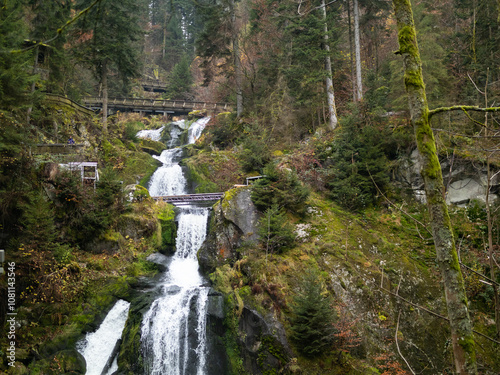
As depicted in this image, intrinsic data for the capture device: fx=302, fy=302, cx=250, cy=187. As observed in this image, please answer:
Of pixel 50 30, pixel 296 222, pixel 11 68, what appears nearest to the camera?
pixel 11 68

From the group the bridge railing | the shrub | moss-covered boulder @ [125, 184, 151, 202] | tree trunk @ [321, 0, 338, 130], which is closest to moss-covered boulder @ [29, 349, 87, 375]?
the shrub

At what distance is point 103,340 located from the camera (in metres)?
9.65

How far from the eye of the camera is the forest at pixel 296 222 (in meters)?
8.00

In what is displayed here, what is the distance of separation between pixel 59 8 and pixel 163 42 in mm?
34407

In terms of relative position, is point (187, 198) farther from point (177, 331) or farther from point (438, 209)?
point (438, 209)

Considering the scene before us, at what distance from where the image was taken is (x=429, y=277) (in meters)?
9.85

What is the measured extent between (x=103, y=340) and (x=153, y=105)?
2699 cm

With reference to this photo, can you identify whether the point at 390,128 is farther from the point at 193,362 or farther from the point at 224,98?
the point at 224,98

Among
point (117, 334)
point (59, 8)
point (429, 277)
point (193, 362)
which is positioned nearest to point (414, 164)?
point (429, 277)

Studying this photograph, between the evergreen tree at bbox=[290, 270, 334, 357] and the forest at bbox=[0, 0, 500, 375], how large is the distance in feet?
0.17

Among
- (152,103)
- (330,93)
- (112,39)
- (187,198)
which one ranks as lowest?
(187,198)

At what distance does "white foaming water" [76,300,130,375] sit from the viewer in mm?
9133

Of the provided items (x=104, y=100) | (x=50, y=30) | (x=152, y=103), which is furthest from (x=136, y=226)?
(x=152, y=103)

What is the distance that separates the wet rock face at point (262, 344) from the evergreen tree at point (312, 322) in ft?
1.48
